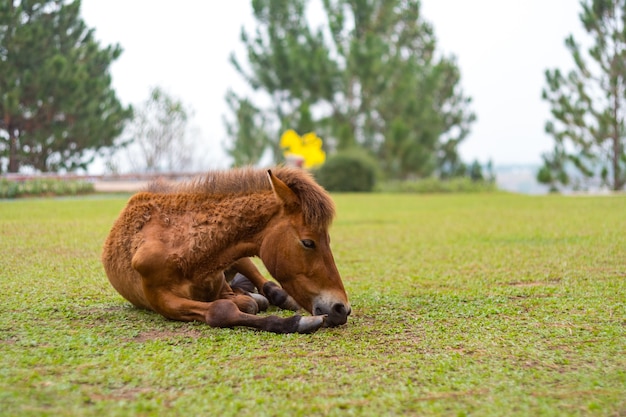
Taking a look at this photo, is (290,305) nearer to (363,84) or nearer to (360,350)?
(360,350)

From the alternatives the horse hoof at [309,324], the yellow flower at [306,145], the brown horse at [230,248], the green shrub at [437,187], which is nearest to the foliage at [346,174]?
the green shrub at [437,187]

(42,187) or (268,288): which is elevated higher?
(42,187)

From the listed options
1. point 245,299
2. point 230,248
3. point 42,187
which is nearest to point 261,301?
point 245,299

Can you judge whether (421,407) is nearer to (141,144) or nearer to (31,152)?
(31,152)

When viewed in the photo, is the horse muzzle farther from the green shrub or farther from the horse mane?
the green shrub

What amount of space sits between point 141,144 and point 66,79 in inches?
446

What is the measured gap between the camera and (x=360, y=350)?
310 cm

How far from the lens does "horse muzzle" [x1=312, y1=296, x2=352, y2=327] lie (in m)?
3.57

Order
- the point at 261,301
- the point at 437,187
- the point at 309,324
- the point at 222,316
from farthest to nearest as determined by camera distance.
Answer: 1. the point at 437,187
2. the point at 261,301
3. the point at 222,316
4. the point at 309,324

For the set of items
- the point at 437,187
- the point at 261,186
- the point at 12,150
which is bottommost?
the point at 437,187

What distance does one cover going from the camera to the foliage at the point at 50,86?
24.2 metres

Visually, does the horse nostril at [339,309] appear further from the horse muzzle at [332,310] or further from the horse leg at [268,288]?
the horse leg at [268,288]

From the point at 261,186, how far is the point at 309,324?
95 centimetres

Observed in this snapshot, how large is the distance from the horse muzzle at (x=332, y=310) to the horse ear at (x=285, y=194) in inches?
21.9
